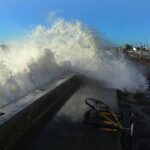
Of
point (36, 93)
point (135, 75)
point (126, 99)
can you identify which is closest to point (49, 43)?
point (135, 75)

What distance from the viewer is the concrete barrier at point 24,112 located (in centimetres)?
435

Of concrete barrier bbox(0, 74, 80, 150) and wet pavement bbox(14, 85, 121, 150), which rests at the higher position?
concrete barrier bbox(0, 74, 80, 150)

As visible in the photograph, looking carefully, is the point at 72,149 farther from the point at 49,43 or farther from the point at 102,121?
the point at 49,43

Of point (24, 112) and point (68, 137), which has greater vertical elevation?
point (24, 112)

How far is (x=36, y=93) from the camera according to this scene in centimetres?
655

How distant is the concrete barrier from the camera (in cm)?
435

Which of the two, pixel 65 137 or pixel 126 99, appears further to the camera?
pixel 126 99

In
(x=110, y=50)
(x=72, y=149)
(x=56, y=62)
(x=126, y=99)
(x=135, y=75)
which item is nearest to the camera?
(x=72, y=149)

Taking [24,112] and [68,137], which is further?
[68,137]

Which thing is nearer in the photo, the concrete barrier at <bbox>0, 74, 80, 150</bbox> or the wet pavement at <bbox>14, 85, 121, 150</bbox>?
the concrete barrier at <bbox>0, 74, 80, 150</bbox>

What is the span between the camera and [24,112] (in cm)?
503

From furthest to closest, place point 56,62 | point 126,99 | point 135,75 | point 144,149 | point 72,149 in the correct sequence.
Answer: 1. point 135,75
2. point 56,62
3. point 126,99
4. point 144,149
5. point 72,149

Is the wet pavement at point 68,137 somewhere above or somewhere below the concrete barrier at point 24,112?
below

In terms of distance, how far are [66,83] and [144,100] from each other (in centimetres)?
299
